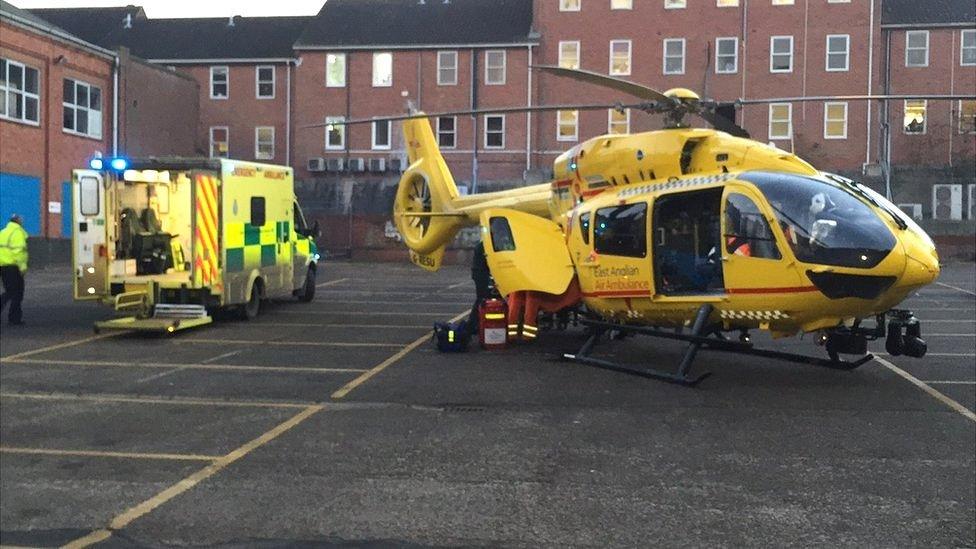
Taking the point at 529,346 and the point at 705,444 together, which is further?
the point at 529,346

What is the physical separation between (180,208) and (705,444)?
41.0 ft

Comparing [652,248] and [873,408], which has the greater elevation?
[652,248]

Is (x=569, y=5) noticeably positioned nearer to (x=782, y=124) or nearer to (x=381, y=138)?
(x=381, y=138)

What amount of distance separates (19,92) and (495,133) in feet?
67.3

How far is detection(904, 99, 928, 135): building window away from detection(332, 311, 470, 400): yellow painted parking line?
34.2m

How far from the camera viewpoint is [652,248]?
1108cm

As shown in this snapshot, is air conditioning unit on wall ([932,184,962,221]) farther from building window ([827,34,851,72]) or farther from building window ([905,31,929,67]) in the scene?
building window ([827,34,851,72])

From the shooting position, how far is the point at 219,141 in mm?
48094

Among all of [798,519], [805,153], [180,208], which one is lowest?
[798,519]

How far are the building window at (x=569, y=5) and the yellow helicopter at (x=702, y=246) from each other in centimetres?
3018

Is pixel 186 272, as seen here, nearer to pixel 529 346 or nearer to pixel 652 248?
pixel 529 346

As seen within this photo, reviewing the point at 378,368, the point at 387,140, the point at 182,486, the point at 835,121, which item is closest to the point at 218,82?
the point at 387,140

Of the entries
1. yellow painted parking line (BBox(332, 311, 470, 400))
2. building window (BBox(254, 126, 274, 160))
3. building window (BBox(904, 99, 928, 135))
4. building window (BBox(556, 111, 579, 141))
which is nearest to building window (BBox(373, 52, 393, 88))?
building window (BBox(254, 126, 274, 160))

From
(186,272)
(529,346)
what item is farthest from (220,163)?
(529,346)
